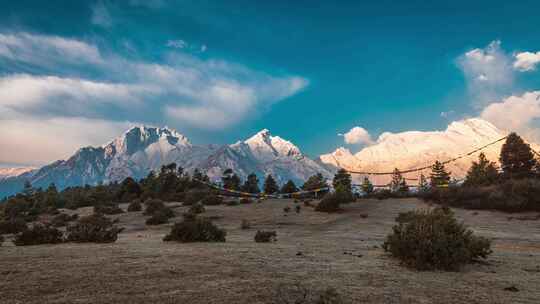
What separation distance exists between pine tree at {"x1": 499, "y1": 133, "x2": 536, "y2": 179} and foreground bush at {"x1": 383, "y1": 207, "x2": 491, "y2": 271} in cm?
5709

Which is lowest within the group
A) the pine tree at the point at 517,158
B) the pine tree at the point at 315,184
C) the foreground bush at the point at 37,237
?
the foreground bush at the point at 37,237

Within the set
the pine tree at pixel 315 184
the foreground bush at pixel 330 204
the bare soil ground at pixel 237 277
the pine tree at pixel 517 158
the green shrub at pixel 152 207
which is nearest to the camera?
the bare soil ground at pixel 237 277

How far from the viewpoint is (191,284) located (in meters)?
7.00

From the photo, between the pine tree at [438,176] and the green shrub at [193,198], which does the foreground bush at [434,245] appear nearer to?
the green shrub at [193,198]

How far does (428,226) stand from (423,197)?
136 ft

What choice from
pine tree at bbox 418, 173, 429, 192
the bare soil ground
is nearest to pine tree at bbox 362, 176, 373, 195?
pine tree at bbox 418, 173, 429, 192

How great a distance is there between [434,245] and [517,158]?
207ft

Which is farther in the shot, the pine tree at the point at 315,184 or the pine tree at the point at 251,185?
the pine tree at the point at 251,185

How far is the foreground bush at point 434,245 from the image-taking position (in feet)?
32.9

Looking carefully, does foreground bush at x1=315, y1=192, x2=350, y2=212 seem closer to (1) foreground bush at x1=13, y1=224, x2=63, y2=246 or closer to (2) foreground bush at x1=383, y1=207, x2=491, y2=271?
(2) foreground bush at x1=383, y1=207, x2=491, y2=271

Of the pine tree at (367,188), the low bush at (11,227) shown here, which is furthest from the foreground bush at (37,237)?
the pine tree at (367,188)

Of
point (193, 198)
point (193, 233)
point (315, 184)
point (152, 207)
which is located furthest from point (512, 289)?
point (315, 184)

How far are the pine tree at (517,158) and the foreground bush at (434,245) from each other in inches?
2248

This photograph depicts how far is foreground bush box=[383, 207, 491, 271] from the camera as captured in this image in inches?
395
